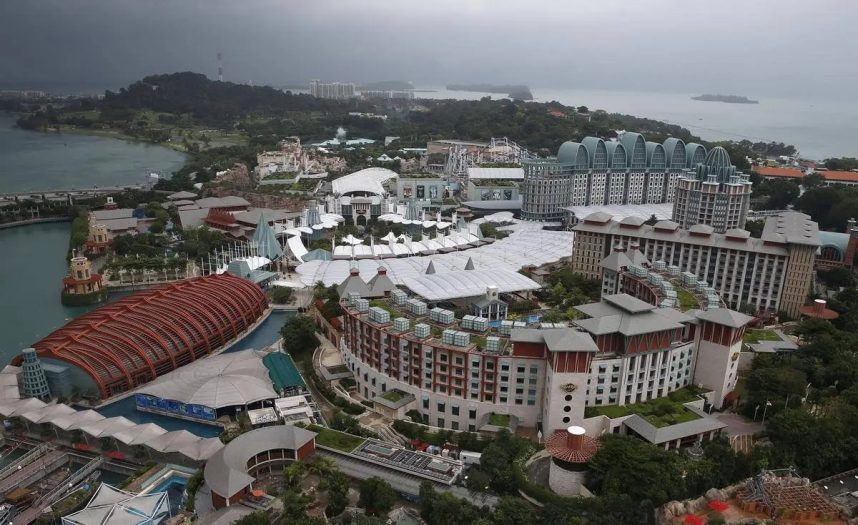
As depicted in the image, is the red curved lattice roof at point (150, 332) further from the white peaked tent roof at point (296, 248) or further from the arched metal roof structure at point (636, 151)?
the arched metal roof structure at point (636, 151)

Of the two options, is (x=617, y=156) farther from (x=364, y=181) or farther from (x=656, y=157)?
(x=364, y=181)

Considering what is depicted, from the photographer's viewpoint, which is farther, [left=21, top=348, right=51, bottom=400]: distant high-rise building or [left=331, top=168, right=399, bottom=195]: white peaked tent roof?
[left=331, top=168, right=399, bottom=195]: white peaked tent roof

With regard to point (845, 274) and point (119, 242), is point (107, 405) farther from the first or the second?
point (845, 274)

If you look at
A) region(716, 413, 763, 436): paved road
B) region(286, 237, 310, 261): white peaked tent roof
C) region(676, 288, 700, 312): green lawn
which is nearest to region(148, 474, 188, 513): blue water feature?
region(716, 413, 763, 436): paved road

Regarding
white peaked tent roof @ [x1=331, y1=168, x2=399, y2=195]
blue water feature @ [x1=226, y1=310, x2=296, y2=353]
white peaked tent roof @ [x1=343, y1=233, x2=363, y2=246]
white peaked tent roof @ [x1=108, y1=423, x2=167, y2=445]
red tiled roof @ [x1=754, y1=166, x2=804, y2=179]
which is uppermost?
red tiled roof @ [x1=754, y1=166, x2=804, y2=179]

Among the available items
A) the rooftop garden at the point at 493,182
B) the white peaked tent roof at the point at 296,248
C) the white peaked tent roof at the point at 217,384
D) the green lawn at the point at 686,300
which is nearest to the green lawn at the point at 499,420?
the white peaked tent roof at the point at 217,384

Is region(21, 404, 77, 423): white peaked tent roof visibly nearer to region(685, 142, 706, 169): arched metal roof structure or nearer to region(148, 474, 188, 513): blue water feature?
region(148, 474, 188, 513): blue water feature

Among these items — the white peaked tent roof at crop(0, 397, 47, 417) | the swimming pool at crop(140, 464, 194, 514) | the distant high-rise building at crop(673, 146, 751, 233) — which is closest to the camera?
the swimming pool at crop(140, 464, 194, 514)
